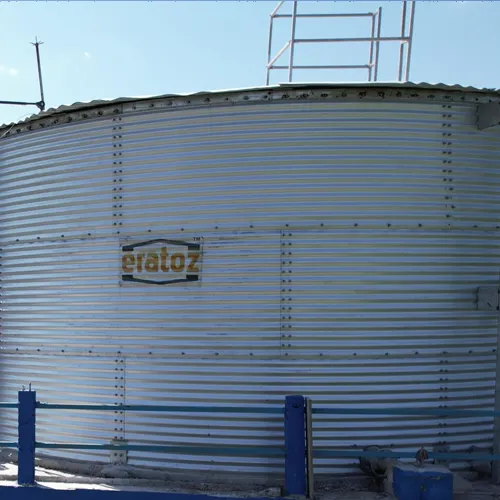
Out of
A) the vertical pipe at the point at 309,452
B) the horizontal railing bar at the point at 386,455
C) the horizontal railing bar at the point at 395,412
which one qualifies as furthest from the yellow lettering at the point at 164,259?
the horizontal railing bar at the point at 386,455

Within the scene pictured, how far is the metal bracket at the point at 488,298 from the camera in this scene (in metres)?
7.21

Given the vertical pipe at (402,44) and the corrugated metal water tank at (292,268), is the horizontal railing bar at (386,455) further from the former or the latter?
the vertical pipe at (402,44)

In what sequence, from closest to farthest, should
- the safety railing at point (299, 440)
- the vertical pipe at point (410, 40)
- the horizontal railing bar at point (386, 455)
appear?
the horizontal railing bar at point (386, 455) → the safety railing at point (299, 440) → the vertical pipe at point (410, 40)

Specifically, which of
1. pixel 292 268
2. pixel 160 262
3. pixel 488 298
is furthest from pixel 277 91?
pixel 488 298

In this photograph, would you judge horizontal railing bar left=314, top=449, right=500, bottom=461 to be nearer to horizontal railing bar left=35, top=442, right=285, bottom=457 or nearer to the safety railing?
the safety railing

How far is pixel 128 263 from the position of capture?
24.9 ft

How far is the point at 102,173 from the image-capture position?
7.77m

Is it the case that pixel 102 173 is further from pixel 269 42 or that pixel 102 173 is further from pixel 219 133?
pixel 269 42

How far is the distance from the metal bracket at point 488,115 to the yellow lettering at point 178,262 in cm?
351

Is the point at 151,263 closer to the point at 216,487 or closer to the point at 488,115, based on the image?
the point at 216,487

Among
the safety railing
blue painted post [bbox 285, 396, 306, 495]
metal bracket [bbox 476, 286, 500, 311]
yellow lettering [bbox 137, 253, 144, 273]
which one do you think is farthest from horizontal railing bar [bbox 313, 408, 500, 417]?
yellow lettering [bbox 137, 253, 144, 273]

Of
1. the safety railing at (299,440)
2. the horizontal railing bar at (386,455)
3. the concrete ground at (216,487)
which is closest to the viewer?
the horizontal railing bar at (386,455)

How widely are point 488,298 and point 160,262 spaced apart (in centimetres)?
352

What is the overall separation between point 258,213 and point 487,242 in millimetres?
2504
